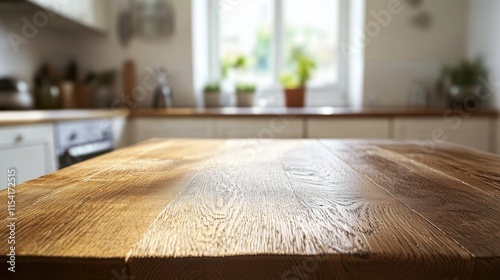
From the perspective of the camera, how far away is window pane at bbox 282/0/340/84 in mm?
3352

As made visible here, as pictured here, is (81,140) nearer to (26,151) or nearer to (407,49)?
(26,151)

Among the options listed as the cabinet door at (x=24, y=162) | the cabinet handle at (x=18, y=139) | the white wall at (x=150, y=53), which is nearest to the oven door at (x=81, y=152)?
the cabinet door at (x=24, y=162)

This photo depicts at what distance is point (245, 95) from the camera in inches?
122

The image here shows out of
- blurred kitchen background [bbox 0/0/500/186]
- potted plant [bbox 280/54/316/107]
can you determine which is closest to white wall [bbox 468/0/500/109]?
blurred kitchen background [bbox 0/0/500/186]

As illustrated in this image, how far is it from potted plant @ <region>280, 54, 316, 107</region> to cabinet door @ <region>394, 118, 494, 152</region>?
75cm

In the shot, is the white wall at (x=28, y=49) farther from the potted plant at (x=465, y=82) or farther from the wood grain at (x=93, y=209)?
the potted plant at (x=465, y=82)

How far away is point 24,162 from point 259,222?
5.40 ft

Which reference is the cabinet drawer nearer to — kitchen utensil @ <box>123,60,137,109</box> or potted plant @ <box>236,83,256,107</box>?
kitchen utensil @ <box>123,60,137,109</box>

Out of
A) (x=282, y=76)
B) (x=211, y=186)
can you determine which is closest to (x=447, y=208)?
(x=211, y=186)

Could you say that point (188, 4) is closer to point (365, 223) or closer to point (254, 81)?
point (254, 81)

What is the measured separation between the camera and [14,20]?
8.11 feet

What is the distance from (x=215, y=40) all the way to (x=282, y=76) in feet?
2.31

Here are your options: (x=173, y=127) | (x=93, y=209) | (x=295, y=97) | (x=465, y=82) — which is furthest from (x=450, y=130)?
(x=93, y=209)

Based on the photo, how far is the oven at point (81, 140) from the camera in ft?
6.59
